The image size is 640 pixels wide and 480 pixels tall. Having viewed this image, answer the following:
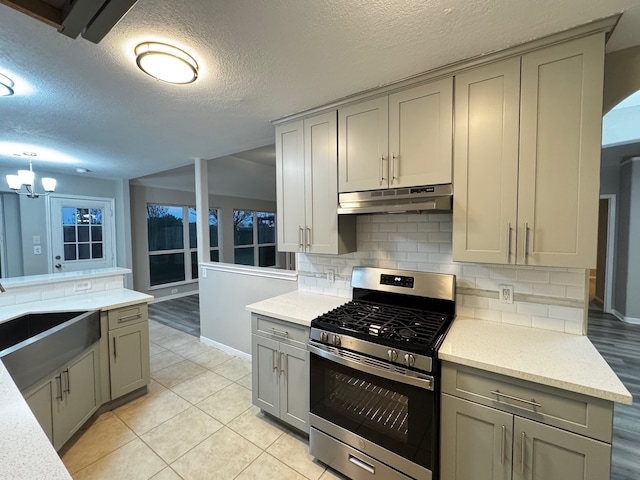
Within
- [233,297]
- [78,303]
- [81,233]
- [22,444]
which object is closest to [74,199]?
[81,233]

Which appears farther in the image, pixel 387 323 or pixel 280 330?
pixel 280 330

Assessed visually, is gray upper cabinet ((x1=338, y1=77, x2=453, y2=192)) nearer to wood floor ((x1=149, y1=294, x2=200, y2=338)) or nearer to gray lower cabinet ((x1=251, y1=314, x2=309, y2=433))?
gray lower cabinet ((x1=251, y1=314, x2=309, y2=433))

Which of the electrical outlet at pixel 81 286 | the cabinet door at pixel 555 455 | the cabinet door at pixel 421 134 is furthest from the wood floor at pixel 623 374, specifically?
the electrical outlet at pixel 81 286

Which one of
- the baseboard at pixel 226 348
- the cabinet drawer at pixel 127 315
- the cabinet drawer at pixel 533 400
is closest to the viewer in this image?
the cabinet drawer at pixel 533 400

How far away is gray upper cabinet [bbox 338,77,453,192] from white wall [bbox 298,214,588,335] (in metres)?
0.39

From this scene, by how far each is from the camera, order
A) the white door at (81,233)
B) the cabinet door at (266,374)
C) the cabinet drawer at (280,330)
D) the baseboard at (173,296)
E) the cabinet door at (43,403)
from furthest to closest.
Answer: the baseboard at (173,296) → the white door at (81,233) → the cabinet door at (266,374) → the cabinet drawer at (280,330) → the cabinet door at (43,403)

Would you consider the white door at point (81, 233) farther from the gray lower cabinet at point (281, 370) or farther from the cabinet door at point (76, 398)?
the gray lower cabinet at point (281, 370)

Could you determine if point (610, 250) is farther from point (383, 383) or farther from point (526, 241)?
point (383, 383)

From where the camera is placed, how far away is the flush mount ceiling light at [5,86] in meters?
1.75

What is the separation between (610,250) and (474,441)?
5841 mm

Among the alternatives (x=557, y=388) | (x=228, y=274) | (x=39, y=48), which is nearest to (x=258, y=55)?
(x=39, y=48)

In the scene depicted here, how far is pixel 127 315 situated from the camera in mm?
2457

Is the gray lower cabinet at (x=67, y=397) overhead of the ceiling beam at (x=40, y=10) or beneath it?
beneath

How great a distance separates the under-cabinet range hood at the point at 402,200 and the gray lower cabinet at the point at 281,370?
0.95 metres
